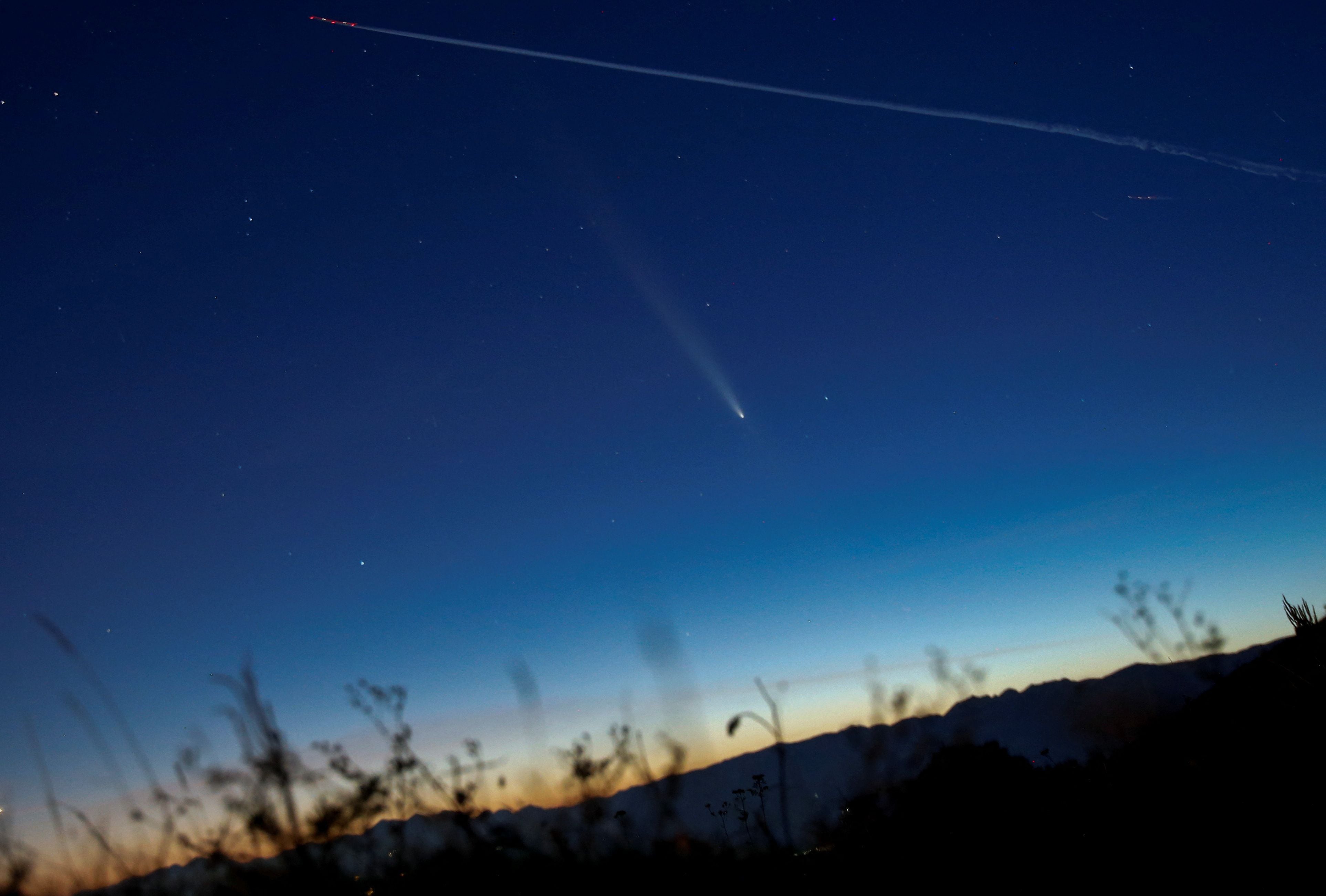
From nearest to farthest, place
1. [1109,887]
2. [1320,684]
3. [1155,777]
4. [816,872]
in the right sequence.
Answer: [1109,887] < [816,872] < [1320,684] < [1155,777]

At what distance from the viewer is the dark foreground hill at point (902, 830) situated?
3422 mm

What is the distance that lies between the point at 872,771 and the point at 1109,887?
1.48 m

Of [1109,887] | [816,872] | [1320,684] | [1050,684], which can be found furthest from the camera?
[1050,684]

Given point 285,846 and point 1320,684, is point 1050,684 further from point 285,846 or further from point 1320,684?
point 285,846

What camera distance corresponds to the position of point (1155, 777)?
591 centimetres

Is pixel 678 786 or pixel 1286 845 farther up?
pixel 678 786

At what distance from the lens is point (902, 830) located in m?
6.14

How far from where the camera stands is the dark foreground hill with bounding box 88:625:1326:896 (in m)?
3.42

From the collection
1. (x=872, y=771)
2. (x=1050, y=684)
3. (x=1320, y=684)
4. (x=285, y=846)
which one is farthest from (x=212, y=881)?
(x=1050, y=684)

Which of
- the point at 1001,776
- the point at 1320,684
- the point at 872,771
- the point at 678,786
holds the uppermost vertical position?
the point at 678,786

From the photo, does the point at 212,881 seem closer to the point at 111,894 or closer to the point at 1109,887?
the point at 111,894

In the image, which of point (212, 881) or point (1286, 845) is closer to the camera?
point (212, 881)

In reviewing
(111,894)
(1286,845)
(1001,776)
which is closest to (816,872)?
(1286,845)

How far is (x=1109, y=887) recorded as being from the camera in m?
4.01
